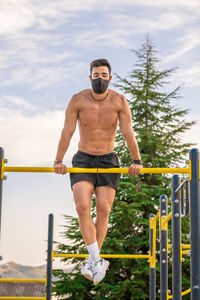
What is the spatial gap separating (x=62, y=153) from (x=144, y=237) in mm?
9696

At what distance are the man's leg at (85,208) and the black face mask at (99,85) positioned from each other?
31.2 inches

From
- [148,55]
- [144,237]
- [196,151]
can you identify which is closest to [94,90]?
[196,151]

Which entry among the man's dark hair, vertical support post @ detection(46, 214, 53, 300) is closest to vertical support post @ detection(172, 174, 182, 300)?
the man's dark hair

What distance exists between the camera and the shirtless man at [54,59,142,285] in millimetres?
3746

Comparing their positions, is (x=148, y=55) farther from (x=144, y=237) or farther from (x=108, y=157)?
(x=108, y=157)

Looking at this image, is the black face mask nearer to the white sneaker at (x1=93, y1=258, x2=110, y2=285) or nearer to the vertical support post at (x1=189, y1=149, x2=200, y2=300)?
→ the vertical support post at (x1=189, y1=149, x2=200, y2=300)

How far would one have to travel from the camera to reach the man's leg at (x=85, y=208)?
3668mm

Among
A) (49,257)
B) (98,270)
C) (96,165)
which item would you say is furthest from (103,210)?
(49,257)

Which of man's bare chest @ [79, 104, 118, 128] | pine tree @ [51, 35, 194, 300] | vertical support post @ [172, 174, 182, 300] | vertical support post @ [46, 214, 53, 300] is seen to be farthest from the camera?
pine tree @ [51, 35, 194, 300]

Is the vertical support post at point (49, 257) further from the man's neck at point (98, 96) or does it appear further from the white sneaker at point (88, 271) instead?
the man's neck at point (98, 96)

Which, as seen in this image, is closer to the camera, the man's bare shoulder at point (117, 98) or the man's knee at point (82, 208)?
the man's knee at point (82, 208)

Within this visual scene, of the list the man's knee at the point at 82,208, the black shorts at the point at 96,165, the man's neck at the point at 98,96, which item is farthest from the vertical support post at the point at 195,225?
the man's neck at the point at 98,96

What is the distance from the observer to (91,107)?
386cm

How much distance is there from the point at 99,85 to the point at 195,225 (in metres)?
1.51
